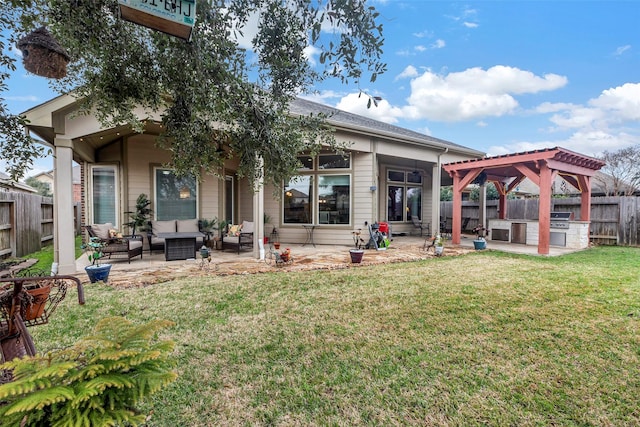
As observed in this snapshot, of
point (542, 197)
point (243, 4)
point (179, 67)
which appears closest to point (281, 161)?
point (179, 67)

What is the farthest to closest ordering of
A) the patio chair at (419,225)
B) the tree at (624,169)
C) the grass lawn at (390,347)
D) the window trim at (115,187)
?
the tree at (624,169), the patio chair at (419,225), the window trim at (115,187), the grass lawn at (390,347)

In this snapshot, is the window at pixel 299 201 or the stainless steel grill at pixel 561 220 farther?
the window at pixel 299 201

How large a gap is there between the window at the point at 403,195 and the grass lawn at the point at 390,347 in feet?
24.2

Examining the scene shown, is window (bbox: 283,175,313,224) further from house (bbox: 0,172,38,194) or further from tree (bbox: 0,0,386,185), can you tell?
tree (bbox: 0,0,386,185)

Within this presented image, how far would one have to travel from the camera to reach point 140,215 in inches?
321

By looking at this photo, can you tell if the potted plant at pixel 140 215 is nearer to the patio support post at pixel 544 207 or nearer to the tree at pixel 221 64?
the tree at pixel 221 64

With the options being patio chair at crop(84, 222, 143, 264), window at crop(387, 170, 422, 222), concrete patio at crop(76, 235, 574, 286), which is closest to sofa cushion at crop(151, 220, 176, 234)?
concrete patio at crop(76, 235, 574, 286)

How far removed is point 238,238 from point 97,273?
3369 millimetres

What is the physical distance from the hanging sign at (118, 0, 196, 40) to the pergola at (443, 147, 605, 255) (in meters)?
9.19

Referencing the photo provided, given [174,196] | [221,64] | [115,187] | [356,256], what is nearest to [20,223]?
[115,187]

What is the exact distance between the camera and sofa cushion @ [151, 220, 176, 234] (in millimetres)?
8148

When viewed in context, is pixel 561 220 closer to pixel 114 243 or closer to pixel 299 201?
pixel 299 201

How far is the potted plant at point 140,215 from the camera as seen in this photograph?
8.02 metres

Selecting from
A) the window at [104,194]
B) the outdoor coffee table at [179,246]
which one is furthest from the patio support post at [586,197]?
the window at [104,194]
